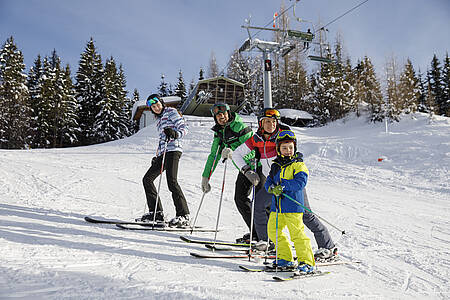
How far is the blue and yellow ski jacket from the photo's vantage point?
9.48 ft

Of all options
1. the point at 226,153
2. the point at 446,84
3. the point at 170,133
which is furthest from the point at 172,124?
the point at 446,84

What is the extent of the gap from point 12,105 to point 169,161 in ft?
108

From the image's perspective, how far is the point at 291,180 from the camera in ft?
9.55

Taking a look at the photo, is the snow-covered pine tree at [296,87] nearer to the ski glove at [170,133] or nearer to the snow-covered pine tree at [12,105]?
the snow-covered pine tree at [12,105]

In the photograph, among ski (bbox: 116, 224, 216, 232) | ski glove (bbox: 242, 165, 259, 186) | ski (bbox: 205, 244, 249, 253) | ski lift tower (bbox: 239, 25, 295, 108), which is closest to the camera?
ski glove (bbox: 242, 165, 259, 186)

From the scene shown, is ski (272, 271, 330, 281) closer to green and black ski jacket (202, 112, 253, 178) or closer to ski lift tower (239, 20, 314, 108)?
green and black ski jacket (202, 112, 253, 178)

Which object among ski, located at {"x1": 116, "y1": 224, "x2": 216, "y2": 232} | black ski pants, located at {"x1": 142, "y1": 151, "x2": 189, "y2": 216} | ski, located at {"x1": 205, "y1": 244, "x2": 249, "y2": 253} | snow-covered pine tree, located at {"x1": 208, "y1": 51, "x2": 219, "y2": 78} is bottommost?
ski, located at {"x1": 205, "y1": 244, "x2": 249, "y2": 253}

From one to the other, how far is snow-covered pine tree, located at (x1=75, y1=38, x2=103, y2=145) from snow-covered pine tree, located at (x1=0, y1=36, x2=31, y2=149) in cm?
578

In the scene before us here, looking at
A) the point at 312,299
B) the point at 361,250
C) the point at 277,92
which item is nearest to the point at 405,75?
the point at 277,92

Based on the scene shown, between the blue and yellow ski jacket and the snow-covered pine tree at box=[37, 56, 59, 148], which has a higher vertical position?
the snow-covered pine tree at box=[37, 56, 59, 148]

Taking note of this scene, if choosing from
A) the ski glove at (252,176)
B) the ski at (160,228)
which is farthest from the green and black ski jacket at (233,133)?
the ski at (160,228)

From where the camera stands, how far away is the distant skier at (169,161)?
455 cm

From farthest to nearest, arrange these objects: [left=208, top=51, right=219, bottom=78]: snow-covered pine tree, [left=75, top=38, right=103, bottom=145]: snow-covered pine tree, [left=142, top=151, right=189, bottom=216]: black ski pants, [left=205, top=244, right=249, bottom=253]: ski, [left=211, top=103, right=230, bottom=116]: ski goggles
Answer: [left=208, top=51, right=219, bottom=78]: snow-covered pine tree, [left=75, top=38, right=103, bottom=145]: snow-covered pine tree, [left=142, top=151, right=189, bottom=216]: black ski pants, [left=211, top=103, right=230, bottom=116]: ski goggles, [left=205, top=244, right=249, bottom=253]: ski

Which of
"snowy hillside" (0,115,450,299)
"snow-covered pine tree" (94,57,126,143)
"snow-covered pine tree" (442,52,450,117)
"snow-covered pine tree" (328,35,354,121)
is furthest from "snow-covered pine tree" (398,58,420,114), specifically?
"snow-covered pine tree" (94,57,126,143)
